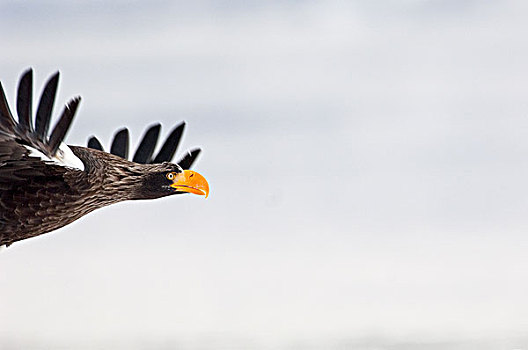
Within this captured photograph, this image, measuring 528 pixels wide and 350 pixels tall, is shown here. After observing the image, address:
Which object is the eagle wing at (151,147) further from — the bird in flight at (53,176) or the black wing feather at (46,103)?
the black wing feather at (46,103)

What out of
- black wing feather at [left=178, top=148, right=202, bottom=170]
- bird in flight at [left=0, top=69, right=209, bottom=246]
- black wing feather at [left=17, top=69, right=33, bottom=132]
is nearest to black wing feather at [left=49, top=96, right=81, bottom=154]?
bird in flight at [left=0, top=69, right=209, bottom=246]

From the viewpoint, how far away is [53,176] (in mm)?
4934

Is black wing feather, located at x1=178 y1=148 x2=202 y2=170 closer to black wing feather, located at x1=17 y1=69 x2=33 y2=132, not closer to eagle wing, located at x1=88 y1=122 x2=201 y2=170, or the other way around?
eagle wing, located at x1=88 y1=122 x2=201 y2=170

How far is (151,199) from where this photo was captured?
5754 mm

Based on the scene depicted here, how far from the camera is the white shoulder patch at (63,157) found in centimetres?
461

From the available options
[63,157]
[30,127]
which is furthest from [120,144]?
[30,127]

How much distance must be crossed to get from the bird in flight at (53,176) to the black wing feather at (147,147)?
2.57 feet

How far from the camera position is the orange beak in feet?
18.7

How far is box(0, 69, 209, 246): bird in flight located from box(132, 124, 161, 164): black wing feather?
0.78 m

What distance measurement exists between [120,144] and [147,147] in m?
0.24

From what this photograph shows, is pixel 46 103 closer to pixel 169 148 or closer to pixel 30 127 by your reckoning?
pixel 30 127

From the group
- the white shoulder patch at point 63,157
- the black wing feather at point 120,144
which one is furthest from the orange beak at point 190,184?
the black wing feather at point 120,144

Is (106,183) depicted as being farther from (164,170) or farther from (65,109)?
(65,109)

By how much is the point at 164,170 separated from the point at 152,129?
0.99 meters
